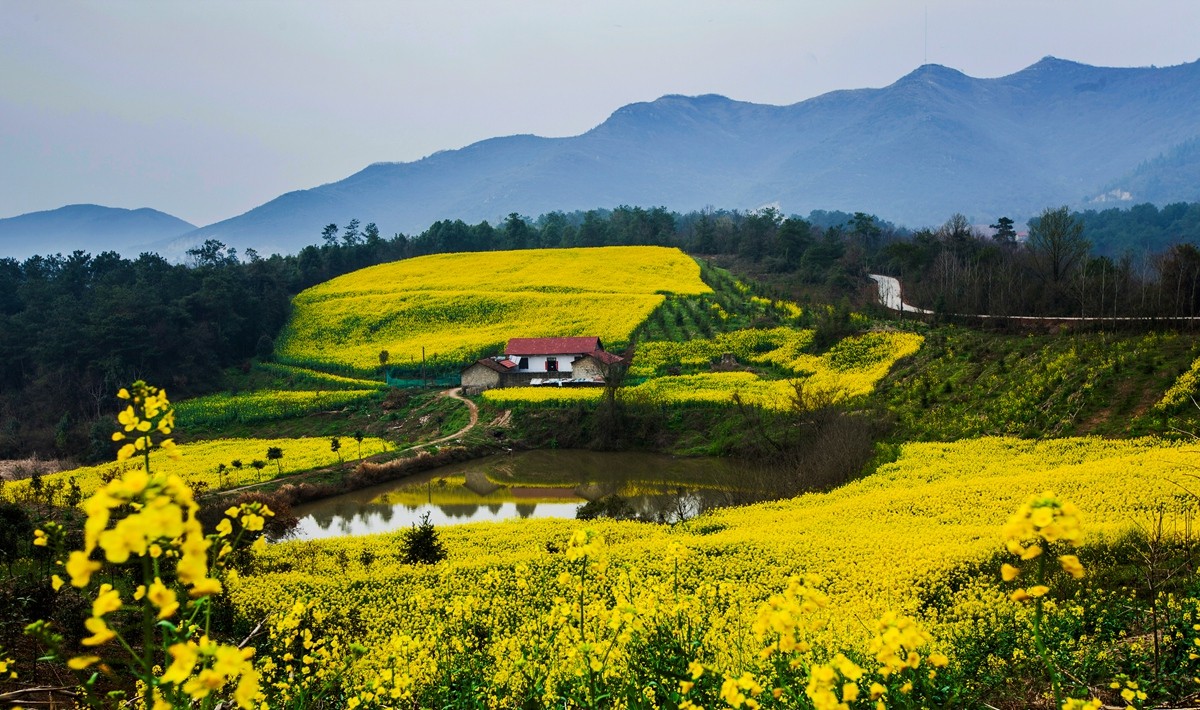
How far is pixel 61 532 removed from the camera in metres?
2.82

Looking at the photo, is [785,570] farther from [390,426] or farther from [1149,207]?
[1149,207]

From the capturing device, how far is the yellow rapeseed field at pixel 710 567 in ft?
22.5

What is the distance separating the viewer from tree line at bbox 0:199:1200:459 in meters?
37.7

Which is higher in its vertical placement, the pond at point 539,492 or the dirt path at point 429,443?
the dirt path at point 429,443

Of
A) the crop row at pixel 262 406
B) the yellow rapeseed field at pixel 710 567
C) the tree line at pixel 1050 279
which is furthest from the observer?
the crop row at pixel 262 406

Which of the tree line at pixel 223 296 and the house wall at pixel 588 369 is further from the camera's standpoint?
the house wall at pixel 588 369

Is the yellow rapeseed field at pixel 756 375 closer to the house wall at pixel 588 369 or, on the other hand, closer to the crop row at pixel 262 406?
the house wall at pixel 588 369

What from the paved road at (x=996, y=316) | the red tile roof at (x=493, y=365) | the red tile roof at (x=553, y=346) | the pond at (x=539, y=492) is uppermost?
the paved road at (x=996, y=316)

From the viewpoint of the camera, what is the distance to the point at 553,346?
43.8m

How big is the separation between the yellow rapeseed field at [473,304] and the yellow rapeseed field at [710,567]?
2808 cm

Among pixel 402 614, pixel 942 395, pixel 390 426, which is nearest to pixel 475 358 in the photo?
pixel 390 426

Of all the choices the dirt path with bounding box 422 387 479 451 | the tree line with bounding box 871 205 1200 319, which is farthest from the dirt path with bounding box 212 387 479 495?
the tree line with bounding box 871 205 1200 319

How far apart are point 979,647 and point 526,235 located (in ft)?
259

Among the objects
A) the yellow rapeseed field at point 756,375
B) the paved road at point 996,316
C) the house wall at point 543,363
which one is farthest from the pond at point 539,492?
the paved road at point 996,316
